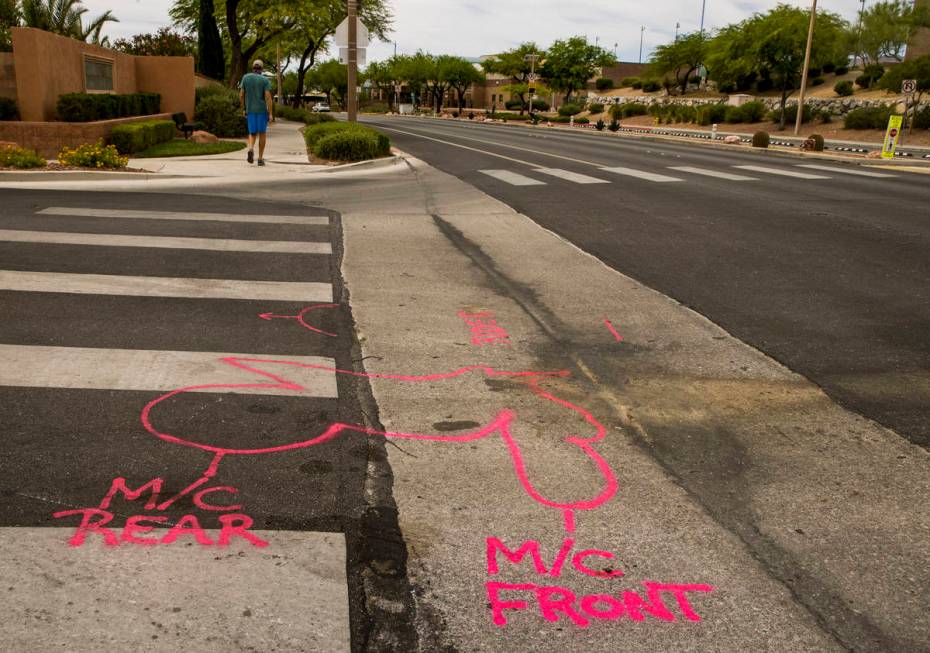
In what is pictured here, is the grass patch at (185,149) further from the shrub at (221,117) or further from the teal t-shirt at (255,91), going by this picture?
the shrub at (221,117)

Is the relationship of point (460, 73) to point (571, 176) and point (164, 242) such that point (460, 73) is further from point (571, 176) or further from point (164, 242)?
point (164, 242)

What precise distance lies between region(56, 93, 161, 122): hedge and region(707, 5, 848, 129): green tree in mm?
40153

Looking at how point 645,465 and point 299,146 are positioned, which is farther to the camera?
point 299,146

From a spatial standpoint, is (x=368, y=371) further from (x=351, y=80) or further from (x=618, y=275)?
(x=351, y=80)

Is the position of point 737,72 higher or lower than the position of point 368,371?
higher

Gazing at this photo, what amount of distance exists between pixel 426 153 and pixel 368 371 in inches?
765

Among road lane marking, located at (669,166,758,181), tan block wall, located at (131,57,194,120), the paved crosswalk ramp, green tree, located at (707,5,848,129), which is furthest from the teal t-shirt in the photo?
green tree, located at (707,5,848,129)

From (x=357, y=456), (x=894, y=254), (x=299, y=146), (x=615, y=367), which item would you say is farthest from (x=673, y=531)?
(x=299, y=146)

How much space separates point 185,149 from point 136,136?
5.07 ft

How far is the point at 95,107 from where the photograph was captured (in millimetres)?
18078

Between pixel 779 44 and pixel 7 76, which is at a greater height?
pixel 779 44

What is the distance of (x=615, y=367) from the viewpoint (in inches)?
221

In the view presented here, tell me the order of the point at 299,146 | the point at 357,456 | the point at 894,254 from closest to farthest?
the point at 357,456
the point at 894,254
the point at 299,146

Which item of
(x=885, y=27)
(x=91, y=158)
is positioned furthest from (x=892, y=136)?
(x=885, y=27)
